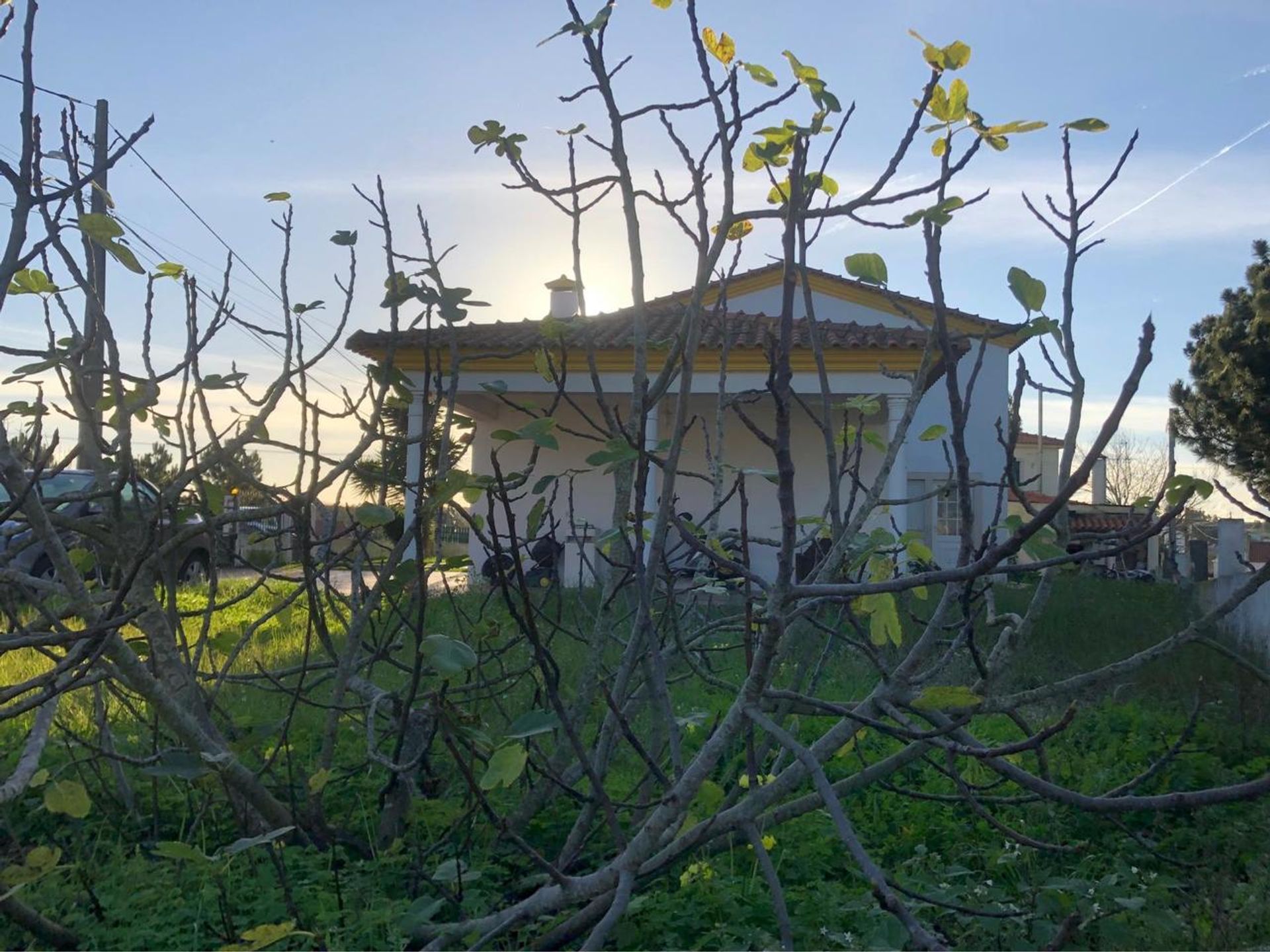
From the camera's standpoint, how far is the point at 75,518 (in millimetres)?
2598

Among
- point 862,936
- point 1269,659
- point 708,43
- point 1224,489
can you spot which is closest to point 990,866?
point 862,936

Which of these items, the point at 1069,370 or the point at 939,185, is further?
the point at 939,185

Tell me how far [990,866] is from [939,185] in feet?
8.12

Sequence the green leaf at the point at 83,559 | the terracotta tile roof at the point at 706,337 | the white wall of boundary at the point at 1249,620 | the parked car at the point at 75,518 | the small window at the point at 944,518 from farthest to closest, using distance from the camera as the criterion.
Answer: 1. the small window at the point at 944,518
2. the terracotta tile roof at the point at 706,337
3. the white wall of boundary at the point at 1249,620
4. the green leaf at the point at 83,559
5. the parked car at the point at 75,518

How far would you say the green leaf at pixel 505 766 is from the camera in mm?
1474

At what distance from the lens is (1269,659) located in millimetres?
7535

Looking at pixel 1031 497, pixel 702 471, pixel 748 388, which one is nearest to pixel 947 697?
pixel 748 388

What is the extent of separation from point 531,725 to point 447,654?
0.18 m

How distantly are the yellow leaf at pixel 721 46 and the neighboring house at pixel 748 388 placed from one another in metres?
6.56

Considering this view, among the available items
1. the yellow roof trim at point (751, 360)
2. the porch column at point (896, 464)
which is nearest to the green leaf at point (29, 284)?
the yellow roof trim at point (751, 360)

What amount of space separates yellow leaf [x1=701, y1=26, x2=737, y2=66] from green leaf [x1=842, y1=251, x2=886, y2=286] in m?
0.45

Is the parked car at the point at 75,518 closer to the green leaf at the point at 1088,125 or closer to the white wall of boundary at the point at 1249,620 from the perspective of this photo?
the green leaf at the point at 1088,125

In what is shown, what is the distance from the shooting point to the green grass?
241 cm

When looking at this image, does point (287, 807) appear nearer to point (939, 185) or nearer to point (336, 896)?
point (336, 896)
